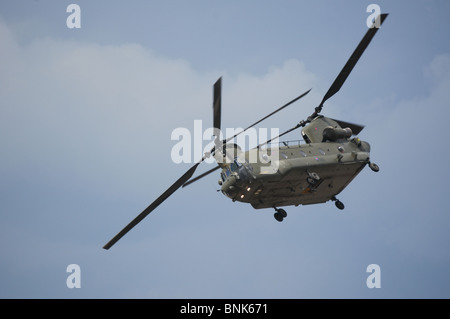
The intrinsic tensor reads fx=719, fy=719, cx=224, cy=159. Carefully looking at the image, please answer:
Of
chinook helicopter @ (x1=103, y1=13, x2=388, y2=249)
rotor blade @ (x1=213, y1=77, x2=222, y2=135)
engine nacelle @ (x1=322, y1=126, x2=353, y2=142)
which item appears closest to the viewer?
rotor blade @ (x1=213, y1=77, x2=222, y2=135)

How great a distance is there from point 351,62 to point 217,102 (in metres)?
11.1

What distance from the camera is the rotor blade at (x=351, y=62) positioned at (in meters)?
49.2

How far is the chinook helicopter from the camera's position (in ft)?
158

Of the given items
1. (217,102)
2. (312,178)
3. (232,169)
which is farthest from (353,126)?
(217,102)

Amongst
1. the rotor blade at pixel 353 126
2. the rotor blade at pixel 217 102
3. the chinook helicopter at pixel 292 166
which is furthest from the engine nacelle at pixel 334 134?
the rotor blade at pixel 217 102

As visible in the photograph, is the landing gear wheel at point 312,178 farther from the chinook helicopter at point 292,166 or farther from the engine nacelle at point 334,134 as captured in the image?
the engine nacelle at point 334,134

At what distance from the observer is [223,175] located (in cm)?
4944

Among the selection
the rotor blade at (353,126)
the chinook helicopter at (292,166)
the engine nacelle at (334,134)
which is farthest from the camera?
the rotor blade at (353,126)

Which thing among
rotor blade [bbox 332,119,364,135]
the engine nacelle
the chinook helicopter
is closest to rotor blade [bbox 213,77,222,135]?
the chinook helicopter

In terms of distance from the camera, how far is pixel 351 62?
167 ft

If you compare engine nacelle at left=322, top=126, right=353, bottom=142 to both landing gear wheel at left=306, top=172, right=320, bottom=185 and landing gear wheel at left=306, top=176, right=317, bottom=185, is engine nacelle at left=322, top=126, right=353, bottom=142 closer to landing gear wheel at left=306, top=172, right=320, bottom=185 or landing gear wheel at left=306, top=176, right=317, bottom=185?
landing gear wheel at left=306, top=172, right=320, bottom=185

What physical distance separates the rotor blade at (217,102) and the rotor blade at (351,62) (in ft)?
33.3
